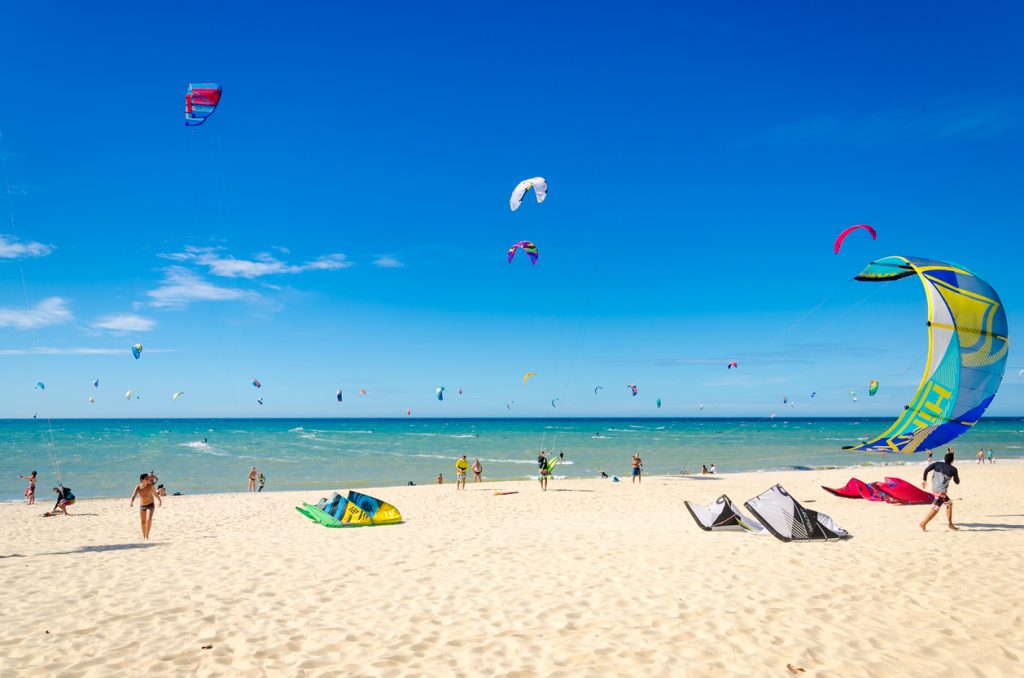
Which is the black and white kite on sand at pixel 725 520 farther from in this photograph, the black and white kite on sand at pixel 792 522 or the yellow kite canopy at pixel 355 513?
the yellow kite canopy at pixel 355 513

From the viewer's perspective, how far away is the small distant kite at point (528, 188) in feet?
50.1

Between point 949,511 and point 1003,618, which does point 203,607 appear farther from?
point 949,511

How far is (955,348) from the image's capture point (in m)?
8.87

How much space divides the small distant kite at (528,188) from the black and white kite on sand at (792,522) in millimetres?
9287

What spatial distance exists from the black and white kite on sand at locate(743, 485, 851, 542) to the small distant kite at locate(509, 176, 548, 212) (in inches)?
366

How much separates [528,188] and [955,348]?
35.1 ft

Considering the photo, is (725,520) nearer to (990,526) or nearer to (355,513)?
(990,526)

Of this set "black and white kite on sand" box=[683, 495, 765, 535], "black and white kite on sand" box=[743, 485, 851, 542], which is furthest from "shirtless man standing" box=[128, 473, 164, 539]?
"black and white kite on sand" box=[743, 485, 851, 542]

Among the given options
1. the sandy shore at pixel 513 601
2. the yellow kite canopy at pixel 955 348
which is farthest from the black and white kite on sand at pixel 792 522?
the yellow kite canopy at pixel 955 348

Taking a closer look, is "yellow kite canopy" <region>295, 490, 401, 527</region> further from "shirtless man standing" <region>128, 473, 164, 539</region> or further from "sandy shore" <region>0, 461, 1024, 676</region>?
"shirtless man standing" <region>128, 473, 164, 539</region>

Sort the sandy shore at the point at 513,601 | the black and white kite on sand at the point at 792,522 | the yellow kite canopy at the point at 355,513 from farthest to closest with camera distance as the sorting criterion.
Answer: the yellow kite canopy at the point at 355,513 → the black and white kite on sand at the point at 792,522 → the sandy shore at the point at 513,601

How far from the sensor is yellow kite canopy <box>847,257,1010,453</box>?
8789 millimetres

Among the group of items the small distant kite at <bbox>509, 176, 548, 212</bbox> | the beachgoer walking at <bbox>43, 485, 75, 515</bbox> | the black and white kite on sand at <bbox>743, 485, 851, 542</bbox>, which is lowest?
the beachgoer walking at <bbox>43, 485, 75, 515</bbox>

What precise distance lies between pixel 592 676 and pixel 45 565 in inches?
357
